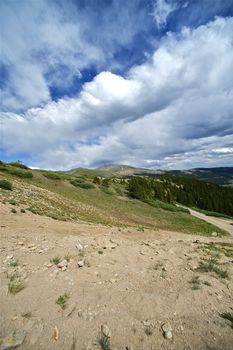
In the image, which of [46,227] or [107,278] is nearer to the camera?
[107,278]

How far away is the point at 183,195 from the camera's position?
8212 cm

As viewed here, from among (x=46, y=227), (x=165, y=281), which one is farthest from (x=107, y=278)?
(x=46, y=227)

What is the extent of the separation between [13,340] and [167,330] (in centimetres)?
312

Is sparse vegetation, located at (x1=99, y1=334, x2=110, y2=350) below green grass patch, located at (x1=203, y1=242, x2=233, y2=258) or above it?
above

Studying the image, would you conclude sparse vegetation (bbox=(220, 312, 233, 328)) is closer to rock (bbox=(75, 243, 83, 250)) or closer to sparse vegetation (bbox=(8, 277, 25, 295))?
sparse vegetation (bbox=(8, 277, 25, 295))

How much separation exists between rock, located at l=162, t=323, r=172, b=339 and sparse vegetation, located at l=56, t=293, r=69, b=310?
2361 millimetres

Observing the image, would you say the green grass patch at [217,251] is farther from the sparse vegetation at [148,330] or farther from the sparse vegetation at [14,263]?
the sparse vegetation at [14,263]

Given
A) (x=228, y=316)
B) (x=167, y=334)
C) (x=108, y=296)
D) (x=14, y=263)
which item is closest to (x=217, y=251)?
(x=228, y=316)

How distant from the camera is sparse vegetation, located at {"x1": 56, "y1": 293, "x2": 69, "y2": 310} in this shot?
16.2ft

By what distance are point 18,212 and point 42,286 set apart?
918 centimetres

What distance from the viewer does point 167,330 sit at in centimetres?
436

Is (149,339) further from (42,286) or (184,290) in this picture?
(42,286)

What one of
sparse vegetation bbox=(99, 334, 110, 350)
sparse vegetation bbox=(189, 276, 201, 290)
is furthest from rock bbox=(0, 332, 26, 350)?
sparse vegetation bbox=(189, 276, 201, 290)

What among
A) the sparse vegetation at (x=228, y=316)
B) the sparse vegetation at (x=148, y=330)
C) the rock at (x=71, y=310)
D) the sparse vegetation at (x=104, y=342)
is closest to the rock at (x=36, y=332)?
the rock at (x=71, y=310)
